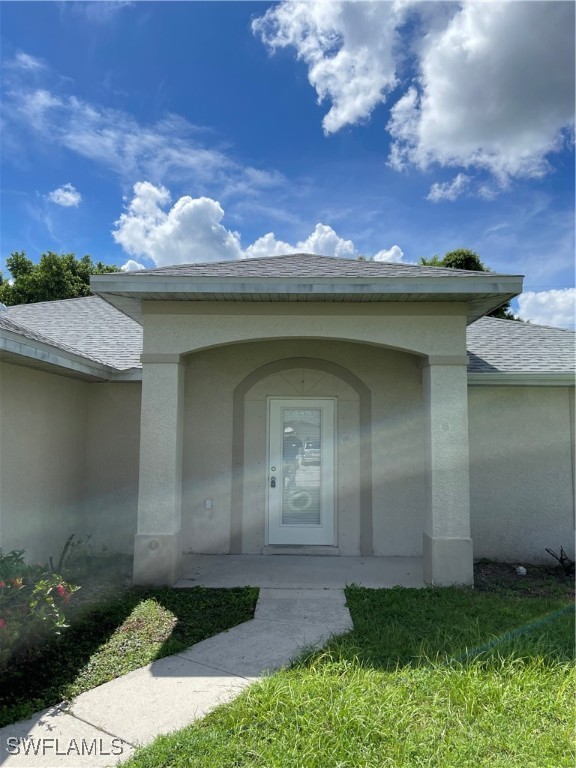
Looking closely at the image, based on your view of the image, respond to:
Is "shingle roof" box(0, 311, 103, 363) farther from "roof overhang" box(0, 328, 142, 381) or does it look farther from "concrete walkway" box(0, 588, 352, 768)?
"concrete walkway" box(0, 588, 352, 768)

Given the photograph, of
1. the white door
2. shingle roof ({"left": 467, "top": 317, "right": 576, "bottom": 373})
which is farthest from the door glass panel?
shingle roof ({"left": 467, "top": 317, "right": 576, "bottom": 373})

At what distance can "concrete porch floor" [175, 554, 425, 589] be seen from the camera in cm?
635

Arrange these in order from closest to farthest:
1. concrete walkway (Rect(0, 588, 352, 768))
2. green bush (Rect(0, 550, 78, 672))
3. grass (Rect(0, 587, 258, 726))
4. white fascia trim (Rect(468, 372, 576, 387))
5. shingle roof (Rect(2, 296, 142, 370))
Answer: concrete walkway (Rect(0, 588, 352, 768)) → grass (Rect(0, 587, 258, 726)) → green bush (Rect(0, 550, 78, 672)) → white fascia trim (Rect(468, 372, 576, 387)) → shingle roof (Rect(2, 296, 142, 370))

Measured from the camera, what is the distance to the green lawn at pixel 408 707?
290 cm

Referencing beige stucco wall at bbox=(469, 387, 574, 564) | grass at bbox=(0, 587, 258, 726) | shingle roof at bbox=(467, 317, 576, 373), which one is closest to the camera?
grass at bbox=(0, 587, 258, 726)

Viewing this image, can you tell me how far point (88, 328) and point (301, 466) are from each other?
5.74 metres

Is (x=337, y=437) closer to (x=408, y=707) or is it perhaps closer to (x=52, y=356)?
(x=52, y=356)

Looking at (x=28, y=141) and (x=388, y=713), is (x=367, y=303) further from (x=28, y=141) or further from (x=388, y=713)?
(x=28, y=141)

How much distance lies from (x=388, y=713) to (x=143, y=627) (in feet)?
9.05

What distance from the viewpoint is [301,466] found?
7.99 metres

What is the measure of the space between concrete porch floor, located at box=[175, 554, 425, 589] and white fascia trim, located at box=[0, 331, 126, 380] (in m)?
3.26

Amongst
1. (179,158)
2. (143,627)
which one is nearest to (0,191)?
(179,158)

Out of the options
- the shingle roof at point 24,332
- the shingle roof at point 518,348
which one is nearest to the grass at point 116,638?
the shingle roof at point 24,332

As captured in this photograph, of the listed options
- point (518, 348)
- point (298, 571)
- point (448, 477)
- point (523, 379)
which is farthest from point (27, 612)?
point (518, 348)
